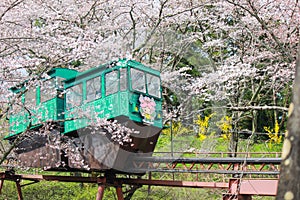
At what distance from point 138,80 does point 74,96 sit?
4.58 feet

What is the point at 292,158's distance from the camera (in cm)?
190

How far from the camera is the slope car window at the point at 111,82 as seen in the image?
7523 mm

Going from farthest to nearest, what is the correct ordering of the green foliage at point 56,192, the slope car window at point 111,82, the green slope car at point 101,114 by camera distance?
the green foliage at point 56,192, the slope car window at point 111,82, the green slope car at point 101,114

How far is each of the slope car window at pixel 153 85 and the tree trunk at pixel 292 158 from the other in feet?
19.8

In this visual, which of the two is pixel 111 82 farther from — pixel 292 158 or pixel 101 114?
pixel 292 158

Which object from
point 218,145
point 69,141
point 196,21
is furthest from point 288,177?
point 218,145

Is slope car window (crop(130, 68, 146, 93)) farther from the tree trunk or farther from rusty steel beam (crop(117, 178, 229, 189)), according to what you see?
the tree trunk

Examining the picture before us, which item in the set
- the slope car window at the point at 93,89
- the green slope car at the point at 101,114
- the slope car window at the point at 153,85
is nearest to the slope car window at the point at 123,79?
the green slope car at the point at 101,114

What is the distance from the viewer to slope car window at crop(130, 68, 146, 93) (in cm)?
762

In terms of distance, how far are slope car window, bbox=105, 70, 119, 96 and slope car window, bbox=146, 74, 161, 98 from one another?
0.75 meters

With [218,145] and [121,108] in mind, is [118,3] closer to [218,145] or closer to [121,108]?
[121,108]

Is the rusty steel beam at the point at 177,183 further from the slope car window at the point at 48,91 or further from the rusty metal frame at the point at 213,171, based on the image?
the slope car window at the point at 48,91

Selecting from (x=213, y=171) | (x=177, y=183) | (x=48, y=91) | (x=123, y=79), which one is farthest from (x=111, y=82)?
(x=213, y=171)

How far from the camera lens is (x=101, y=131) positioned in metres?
7.70
